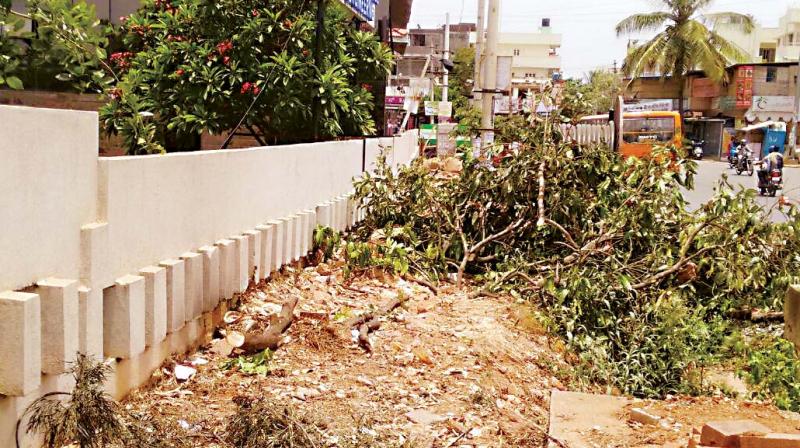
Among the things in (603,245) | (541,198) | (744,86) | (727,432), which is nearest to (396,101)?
(744,86)

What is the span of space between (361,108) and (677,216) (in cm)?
520

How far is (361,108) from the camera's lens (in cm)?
1312

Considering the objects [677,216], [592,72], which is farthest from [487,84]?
[592,72]

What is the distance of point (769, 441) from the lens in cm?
395

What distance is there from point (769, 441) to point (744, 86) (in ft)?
181

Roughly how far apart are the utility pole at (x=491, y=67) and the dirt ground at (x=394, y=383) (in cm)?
928

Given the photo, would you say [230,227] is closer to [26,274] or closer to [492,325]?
[492,325]

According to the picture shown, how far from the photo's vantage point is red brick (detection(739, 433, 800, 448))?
3951 millimetres

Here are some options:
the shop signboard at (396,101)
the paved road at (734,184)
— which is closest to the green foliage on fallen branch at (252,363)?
the paved road at (734,184)

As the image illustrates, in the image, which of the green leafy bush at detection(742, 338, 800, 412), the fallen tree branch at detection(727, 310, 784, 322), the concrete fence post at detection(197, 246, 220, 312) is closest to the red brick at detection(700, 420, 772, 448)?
the green leafy bush at detection(742, 338, 800, 412)

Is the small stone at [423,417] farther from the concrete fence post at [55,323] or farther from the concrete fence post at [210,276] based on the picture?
the concrete fence post at [55,323]

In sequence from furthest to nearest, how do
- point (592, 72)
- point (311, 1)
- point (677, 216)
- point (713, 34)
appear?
1. point (592, 72)
2. point (713, 34)
3. point (311, 1)
4. point (677, 216)

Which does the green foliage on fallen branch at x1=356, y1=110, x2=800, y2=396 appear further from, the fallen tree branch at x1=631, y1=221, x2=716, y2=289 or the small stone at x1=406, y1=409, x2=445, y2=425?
the small stone at x1=406, y1=409, x2=445, y2=425

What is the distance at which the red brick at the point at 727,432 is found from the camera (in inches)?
157
